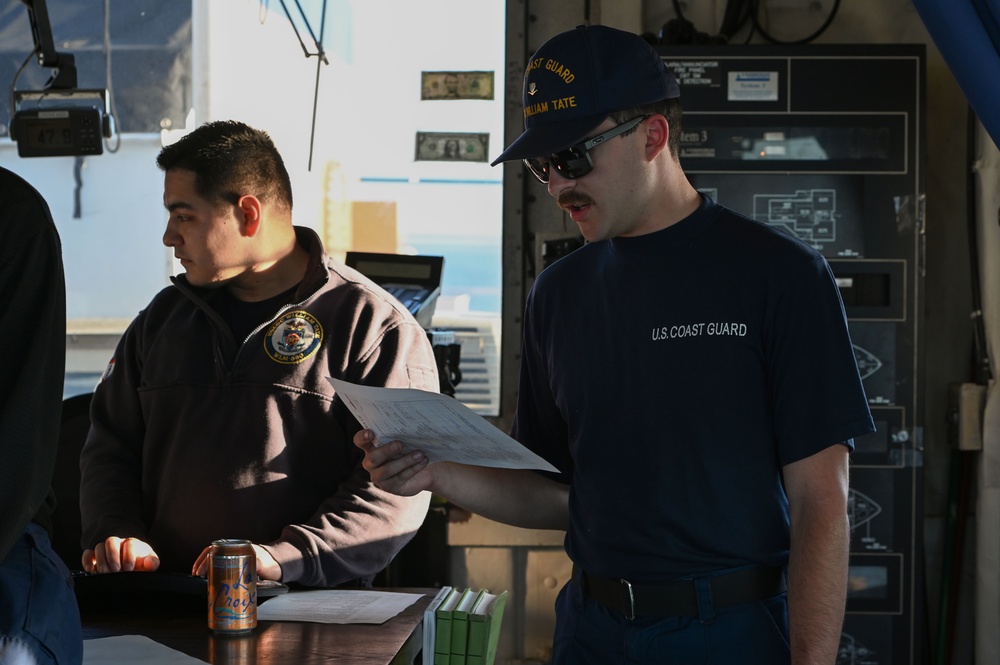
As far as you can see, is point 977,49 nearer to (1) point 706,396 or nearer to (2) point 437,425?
(1) point 706,396

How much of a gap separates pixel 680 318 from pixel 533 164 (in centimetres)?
35

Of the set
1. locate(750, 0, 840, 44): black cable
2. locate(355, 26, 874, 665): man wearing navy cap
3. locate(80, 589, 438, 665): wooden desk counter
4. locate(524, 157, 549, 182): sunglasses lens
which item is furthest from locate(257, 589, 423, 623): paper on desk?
locate(750, 0, 840, 44): black cable

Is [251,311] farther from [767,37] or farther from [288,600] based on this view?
Result: [767,37]

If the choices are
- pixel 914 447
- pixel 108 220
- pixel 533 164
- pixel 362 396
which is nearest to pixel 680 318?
pixel 533 164

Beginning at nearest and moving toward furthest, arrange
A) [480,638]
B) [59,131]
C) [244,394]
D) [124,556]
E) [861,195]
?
[480,638] → [124,556] → [244,394] → [59,131] → [861,195]

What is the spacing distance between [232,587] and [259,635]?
93mm

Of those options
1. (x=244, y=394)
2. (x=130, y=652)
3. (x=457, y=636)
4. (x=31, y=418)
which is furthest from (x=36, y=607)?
(x=244, y=394)

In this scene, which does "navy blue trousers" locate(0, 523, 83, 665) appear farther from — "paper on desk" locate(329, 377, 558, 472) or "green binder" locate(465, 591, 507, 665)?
"green binder" locate(465, 591, 507, 665)

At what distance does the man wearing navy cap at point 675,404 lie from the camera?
57.6 inches

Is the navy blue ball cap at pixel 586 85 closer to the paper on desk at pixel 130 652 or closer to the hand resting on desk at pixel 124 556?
the paper on desk at pixel 130 652

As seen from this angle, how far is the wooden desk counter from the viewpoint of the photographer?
1.67 metres

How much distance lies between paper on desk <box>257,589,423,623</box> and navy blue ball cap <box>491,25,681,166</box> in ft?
2.77

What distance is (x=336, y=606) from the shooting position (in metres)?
2.01

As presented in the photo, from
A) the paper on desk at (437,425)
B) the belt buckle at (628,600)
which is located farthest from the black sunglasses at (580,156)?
the belt buckle at (628,600)
